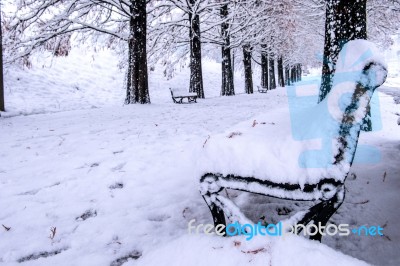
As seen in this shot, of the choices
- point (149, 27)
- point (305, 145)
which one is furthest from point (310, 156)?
point (149, 27)

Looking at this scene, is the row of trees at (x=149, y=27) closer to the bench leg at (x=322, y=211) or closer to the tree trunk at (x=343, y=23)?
the tree trunk at (x=343, y=23)

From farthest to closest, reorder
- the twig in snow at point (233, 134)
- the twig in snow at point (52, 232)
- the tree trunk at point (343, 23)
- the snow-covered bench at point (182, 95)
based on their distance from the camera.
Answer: the snow-covered bench at point (182, 95), the tree trunk at point (343, 23), the twig in snow at point (52, 232), the twig in snow at point (233, 134)

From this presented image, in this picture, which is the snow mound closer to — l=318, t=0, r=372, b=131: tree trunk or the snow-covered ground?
the snow-covered ground

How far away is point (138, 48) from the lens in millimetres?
10531

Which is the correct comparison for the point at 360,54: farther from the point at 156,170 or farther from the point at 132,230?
the point at 156,170

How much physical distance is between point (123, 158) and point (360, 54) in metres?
3.40

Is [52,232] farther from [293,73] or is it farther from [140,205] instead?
[293,73]

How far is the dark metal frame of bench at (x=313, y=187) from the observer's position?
1697 mm

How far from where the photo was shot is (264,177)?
1.92 meters

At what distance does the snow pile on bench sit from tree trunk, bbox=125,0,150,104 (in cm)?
894

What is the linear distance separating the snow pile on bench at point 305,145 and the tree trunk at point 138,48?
29.3 feet

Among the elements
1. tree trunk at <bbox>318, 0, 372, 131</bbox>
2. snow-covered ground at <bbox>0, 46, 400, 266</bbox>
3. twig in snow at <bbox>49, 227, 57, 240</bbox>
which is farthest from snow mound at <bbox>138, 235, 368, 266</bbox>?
tree trunk at <bbox>318, 0, 372, 131</bbox>

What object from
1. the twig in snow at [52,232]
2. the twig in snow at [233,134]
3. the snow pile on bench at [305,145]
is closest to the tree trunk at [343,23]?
the twig in snow at [233,134]

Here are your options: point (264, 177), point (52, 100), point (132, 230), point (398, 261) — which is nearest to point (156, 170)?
point (132, 230)
